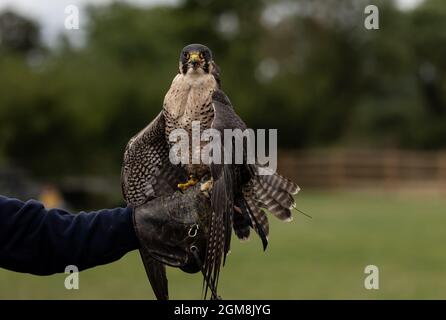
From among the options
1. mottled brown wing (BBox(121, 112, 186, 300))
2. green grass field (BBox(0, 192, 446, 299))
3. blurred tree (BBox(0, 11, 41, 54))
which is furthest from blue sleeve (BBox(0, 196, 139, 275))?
blurred tree (BBox(0, 11, 41, 54))

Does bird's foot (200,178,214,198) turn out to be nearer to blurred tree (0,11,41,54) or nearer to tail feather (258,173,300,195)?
tail feather (258,173,300,195)

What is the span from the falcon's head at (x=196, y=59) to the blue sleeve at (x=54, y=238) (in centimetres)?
117

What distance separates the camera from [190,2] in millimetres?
32219

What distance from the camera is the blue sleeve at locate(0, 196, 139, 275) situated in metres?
2.99

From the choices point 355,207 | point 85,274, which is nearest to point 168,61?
point 355,207

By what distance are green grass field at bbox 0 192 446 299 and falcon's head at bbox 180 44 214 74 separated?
543 cm

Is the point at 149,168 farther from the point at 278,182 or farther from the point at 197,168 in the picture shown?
the point at 278,182

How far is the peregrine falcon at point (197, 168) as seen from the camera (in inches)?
146

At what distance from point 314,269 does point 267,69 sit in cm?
2752

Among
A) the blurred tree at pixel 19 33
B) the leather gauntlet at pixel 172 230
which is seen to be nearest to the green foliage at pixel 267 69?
the blurred tree at pixel 19 33

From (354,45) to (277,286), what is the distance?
1152 inches

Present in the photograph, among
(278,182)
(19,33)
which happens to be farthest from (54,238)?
(19,33)

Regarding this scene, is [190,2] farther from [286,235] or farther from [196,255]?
[196,255]

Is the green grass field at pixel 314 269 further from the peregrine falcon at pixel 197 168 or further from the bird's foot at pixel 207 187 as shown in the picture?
the bird's foot at pixel 207 187
